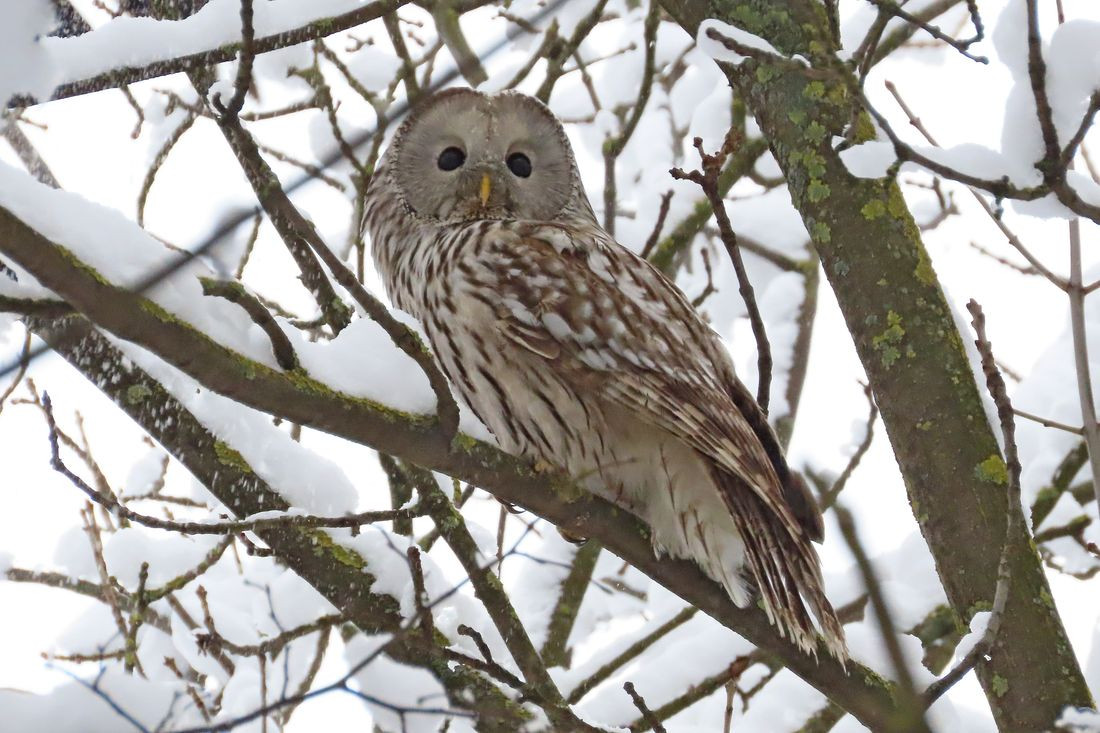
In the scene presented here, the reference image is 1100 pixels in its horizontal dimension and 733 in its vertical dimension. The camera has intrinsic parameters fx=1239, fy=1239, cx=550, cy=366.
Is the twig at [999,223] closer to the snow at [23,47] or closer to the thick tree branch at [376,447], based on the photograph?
the thick tree branch at [376,447]

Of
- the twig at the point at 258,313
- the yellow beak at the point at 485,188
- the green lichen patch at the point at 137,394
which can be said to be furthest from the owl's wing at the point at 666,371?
the twig at the point at 258,313

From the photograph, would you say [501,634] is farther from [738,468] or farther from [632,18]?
[632,18]

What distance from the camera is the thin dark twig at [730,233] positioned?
2459mm

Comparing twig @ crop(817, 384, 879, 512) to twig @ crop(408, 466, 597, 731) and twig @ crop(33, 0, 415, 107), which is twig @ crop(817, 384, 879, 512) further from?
twig @ crop(33, 0, 415, 107)

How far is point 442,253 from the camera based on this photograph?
3623 millimetres

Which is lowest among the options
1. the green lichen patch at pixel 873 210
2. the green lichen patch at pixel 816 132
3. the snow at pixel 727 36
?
the snow at pixel 727 36

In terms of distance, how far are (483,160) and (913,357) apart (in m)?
1.68

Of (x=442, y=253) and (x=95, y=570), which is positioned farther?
(x=95, y=570)

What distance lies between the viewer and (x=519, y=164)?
165 inches

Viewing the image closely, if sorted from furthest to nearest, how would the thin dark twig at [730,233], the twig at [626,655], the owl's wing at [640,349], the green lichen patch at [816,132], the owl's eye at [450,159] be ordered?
1. the owl's eye at [450,159]
2. the twig at [626,655]
3. the green lichen patch at [816,132]
4. the owl's wing at [640,349]
5. the thin dark twig at [730,233]

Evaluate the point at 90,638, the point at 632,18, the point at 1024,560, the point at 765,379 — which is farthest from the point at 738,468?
the point at 632,18

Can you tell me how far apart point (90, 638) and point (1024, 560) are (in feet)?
11.0

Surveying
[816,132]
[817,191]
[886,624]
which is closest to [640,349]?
[817,191]

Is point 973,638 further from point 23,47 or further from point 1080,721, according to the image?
point 23,47
